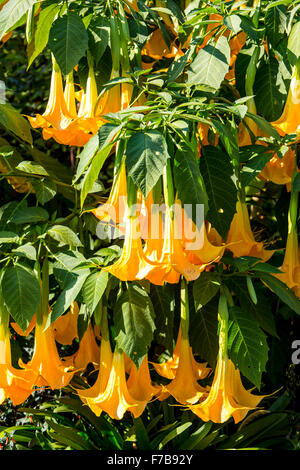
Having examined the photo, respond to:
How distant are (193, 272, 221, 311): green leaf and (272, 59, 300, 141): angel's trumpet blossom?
0.38 metres

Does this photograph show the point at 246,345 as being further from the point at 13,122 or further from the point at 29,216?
the point at 13,122

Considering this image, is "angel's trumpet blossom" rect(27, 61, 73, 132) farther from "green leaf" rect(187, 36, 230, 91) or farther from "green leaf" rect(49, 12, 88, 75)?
"green leaf" rect(187, 36, 230, 91)

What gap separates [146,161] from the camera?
1126 millimetres

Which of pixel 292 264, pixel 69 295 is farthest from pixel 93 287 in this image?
pixel 292 264

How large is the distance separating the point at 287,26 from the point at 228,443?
126cm

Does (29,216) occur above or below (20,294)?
above

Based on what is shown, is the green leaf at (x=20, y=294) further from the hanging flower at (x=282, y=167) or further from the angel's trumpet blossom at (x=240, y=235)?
the hanging flower at (x=282, y=167)

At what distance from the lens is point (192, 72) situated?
1.46 meters

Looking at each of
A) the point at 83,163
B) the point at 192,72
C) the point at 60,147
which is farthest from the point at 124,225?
the point at 60,147

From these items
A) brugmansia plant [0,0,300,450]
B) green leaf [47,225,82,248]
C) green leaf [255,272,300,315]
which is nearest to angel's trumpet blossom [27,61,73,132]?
brugmansia plant [0,0,300,450]

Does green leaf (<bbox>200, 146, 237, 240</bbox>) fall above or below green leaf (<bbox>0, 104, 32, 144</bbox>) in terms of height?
below

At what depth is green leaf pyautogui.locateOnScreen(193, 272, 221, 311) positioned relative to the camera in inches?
57.6

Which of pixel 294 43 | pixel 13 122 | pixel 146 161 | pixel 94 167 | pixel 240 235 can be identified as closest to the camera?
pixel 146 161

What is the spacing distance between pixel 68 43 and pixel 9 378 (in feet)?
2.62
